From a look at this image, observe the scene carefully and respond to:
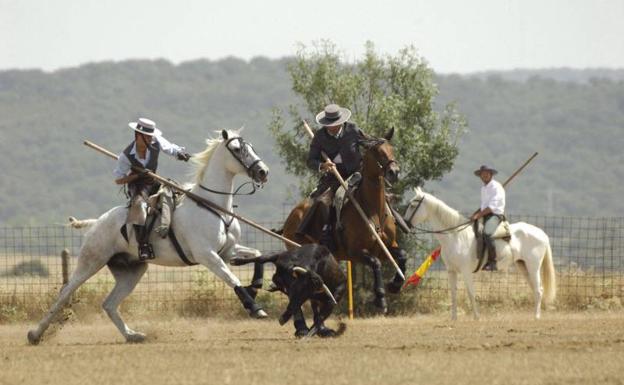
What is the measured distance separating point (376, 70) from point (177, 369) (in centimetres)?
1157

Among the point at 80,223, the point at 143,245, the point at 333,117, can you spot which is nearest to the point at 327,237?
the point at 333,117

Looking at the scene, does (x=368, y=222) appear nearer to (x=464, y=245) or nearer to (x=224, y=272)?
(x=224, y=272)

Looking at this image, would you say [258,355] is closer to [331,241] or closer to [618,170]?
[331,241]

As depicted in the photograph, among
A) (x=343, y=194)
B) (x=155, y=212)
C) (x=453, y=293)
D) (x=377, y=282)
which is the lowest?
(x=453, y=293)

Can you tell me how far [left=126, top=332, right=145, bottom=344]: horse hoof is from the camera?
57.6 ft

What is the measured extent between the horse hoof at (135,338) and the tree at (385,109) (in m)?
7.16

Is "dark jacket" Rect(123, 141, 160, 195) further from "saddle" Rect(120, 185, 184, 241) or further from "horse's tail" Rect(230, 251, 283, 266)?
"horse's tail" Rect(230, 251, 283, 266)

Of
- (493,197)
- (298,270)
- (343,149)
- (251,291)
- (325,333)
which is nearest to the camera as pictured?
(298,270)

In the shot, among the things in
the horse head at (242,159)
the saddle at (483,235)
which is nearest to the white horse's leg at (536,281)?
the saddle at (483,235)

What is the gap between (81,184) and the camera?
11688 cm

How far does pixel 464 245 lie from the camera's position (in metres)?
22.6

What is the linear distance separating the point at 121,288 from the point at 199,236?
167 centimetres

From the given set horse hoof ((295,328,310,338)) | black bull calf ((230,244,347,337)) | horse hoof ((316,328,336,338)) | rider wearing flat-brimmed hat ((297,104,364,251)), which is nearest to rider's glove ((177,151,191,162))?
black bull calf ((230,244,347,337))

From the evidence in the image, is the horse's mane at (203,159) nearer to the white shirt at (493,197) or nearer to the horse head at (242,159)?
the horse head at (242,159)
